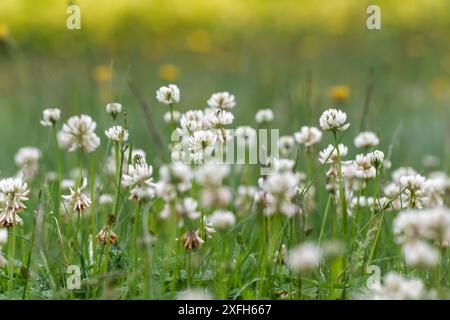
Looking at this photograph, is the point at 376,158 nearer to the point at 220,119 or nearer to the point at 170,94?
the point at 220,119

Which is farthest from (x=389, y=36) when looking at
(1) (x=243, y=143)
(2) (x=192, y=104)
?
(1) (x=243, y=143)

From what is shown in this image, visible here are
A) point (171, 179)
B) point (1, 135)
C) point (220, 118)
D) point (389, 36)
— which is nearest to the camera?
point (171, 179)

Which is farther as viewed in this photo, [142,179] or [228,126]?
[228,126]

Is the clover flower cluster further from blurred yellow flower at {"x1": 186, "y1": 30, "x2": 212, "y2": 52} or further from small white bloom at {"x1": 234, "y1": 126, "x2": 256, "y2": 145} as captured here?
blurred yellow flower at {"x1": 186, "y1": 30, "x2": 212, "y2": 52}

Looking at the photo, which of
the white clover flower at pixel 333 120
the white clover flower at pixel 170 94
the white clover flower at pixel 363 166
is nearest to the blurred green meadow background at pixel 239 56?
the white clover flower at pixel 363 166

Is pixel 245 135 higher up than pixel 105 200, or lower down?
higher up

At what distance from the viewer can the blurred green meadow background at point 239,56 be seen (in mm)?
4152

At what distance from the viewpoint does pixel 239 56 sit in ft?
21.9

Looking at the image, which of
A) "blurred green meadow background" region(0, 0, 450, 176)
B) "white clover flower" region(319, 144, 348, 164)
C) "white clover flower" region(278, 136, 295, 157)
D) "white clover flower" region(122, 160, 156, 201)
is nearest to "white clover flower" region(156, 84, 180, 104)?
"white clover flower" region(122, 160, 156, 201)

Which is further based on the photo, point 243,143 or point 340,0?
point 340,0

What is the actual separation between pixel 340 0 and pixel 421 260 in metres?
6.93

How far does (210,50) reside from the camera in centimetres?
666

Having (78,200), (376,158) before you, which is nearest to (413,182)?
(376,158)
